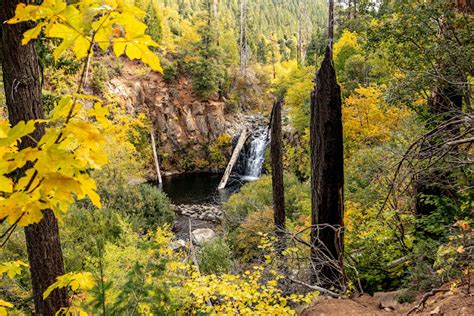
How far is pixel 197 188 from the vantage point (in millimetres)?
21844

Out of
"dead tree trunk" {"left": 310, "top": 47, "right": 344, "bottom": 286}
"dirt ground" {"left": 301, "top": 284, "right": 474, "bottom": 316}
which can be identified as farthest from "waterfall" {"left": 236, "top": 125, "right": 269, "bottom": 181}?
"dirt ground" {"left": 301, "top": 284, "right": 474, "bottom": 316}

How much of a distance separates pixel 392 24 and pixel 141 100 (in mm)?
22998

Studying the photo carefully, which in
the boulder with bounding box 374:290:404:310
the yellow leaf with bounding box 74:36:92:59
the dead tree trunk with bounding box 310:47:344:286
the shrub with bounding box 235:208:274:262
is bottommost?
the shrub with bounding box 235:208:274:262

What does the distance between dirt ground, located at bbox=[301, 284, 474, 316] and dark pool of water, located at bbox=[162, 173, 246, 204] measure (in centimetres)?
1505

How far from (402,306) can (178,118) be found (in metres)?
25.3

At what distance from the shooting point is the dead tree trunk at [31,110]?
2639 mm

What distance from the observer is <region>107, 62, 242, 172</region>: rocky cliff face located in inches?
1029

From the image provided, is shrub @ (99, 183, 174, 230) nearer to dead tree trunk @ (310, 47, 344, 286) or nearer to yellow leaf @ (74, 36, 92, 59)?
dead tree trunk @ (310, 47, 344, 286)

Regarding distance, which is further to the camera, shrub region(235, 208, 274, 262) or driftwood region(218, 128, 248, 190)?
driftwood region(218, 128, 248, 190)

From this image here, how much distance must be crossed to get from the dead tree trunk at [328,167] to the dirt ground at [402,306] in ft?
2.11

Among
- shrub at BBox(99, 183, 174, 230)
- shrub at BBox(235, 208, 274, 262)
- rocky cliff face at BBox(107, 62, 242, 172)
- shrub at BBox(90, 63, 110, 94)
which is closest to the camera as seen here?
shrub at BBox(235, 208, 274, 262)

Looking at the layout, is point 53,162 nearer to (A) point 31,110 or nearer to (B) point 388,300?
(A) point 31,110

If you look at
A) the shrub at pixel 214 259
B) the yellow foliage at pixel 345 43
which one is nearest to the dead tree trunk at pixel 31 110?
the shrub at pixel 214 259

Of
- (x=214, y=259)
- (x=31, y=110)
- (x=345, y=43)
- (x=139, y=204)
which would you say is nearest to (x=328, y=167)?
(x=31, y=110)
